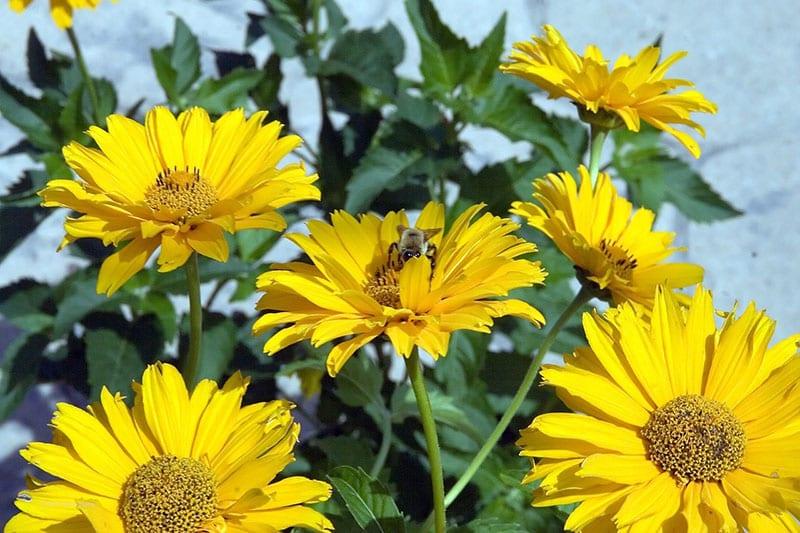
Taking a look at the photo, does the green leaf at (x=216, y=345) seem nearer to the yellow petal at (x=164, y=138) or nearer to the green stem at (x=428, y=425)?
the yellow petal at (x=164, y=138)

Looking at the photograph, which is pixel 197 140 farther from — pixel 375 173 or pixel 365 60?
pixel 365 60

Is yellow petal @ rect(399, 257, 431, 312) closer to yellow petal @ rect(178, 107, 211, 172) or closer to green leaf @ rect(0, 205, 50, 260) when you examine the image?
yellow petal @ rect(178, 107, 211, 172)

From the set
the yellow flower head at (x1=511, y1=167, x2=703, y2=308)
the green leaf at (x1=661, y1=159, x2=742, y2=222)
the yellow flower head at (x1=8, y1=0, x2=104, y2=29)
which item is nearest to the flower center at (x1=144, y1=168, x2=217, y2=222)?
the yellow flower head at (x1=511, y1=167, x2=703, y2=308)

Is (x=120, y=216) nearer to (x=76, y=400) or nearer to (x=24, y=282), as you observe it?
(x=24, y=282)

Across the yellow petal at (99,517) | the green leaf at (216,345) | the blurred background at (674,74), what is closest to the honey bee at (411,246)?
the yellow petal at (99,517)

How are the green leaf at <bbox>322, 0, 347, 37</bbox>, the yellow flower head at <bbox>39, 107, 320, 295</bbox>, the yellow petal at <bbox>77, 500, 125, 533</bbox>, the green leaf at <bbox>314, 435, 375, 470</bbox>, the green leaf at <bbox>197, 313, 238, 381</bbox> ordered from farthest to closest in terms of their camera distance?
the green leaf at <bbox>322, 0, 347, 37</bbox>, the green leaf at <bbox>197, 313, 238, 381</bbox>, the green leaf at <bbox>314, 435, 375, 470</bbox>, the yellow flower head at <bbox>39, 107, 320, 295</bbox>, the yellow petal at <bbox>77, 500, 125, 533</bbox>

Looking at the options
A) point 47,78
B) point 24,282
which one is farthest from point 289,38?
point 24,282
